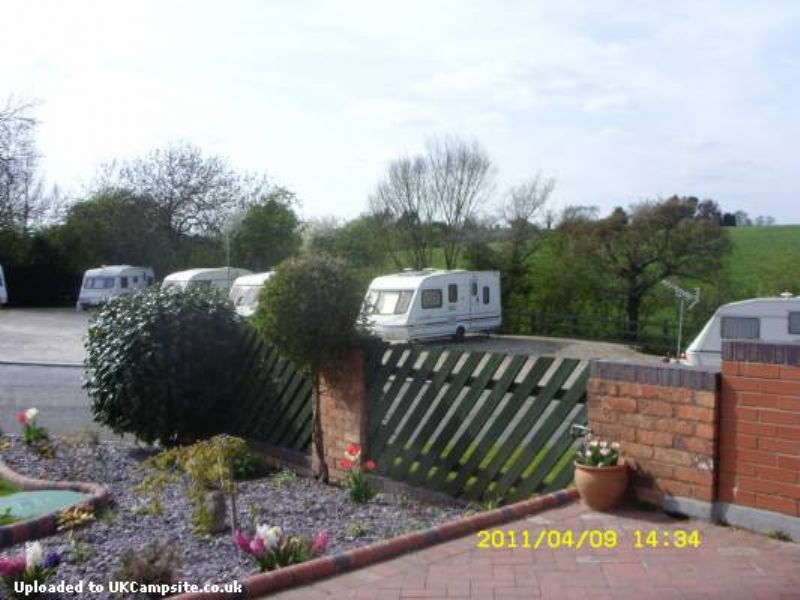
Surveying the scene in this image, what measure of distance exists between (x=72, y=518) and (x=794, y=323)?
11.9 m

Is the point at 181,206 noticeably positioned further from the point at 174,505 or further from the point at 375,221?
the point at 174,505

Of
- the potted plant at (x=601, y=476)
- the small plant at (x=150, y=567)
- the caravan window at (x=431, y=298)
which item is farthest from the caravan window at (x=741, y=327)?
the small plant at (x=150, y=567)

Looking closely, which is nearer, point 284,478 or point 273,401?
point 284,478

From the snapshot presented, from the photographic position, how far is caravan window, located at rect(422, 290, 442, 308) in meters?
23.0

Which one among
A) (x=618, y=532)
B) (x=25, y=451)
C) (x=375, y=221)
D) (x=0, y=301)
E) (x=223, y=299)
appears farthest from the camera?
(x=0, y=301)

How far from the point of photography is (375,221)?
33.4 meters

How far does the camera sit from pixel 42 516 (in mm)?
6039

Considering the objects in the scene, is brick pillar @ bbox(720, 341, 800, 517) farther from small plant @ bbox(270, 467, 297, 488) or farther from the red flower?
small plant @ bbox(270, 467, 297, 488)

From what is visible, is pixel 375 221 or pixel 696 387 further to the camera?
pixel 375 221

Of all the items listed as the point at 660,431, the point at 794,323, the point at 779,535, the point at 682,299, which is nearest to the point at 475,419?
the point at 660,431

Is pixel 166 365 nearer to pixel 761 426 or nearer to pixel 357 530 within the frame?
pixel 357 530

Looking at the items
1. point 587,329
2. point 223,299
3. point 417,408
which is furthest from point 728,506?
point 587,329

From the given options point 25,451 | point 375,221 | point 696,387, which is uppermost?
point 375,221

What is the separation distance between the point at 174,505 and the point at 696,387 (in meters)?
4.06
